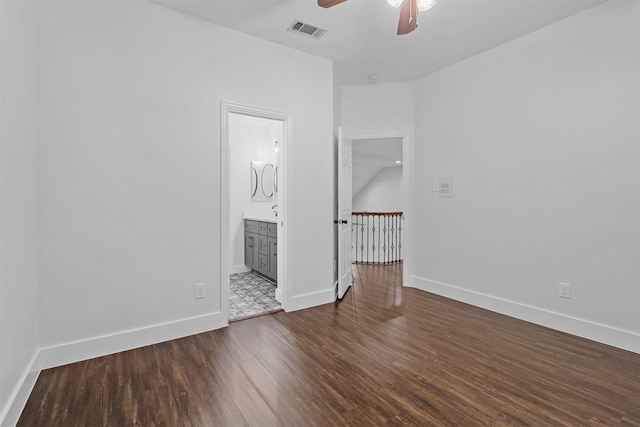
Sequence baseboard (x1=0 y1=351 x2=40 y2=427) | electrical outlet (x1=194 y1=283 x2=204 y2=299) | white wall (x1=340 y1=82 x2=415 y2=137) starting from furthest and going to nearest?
1. white wall (x1=340 y1=82 x2=415 y2=137)
2. electrical outlet (x1=194 y1=283 x2=204 y2=299)
3. baseboard (x1=0 y1=351 x2=40 y2=427)

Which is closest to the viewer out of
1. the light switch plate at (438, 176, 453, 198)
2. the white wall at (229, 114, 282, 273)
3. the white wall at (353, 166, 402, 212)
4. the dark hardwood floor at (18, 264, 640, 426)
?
the dark hardwood floor at (18, 264, 640, 426)

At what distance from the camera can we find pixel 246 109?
3.09 m

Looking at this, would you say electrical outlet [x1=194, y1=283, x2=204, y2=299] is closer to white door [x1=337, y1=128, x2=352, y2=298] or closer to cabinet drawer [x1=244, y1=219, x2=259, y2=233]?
white door [x1=337, y1=128, x2=352, y2=298]

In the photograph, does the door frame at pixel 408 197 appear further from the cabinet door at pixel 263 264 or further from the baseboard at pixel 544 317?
the cabinet door at pixel 263 264

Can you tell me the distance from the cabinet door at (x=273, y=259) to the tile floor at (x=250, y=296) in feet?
0.57

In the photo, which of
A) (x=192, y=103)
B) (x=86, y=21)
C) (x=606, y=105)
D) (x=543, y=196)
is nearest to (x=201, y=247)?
(x=192, y=103)

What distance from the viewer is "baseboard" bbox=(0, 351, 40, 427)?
1551 millimetres

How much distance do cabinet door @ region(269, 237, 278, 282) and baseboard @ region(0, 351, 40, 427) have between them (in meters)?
2.55

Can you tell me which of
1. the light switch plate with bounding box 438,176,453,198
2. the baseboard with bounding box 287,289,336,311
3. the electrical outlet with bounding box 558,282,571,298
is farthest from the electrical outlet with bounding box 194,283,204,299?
the electrical outlet with bounding box 558,282,571,298

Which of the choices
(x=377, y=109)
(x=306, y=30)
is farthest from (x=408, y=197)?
(x=306, y=30)

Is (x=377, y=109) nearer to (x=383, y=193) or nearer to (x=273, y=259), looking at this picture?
(x=273, y=259)

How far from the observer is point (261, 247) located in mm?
4688

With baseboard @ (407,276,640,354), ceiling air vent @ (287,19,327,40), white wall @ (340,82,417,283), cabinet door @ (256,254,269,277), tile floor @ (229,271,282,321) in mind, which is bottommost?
tile floor @ (229,271,282,321)

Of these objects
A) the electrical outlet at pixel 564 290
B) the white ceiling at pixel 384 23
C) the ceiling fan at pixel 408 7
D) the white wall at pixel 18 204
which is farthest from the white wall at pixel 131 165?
the electrical outlet at pixel 564 290
